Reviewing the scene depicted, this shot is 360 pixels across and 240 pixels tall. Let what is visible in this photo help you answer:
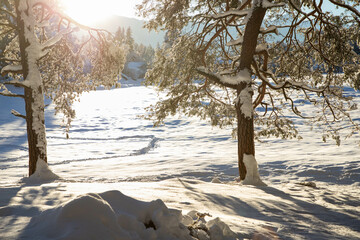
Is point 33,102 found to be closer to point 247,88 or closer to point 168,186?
point 168,186

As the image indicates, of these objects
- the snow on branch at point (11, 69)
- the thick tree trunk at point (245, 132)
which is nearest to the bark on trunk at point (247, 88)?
the thick tree trunk at point (245, 132)

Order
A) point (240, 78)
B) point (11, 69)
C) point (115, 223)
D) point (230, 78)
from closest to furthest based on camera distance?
1. point (115, 223)
2. point (240, 78)
3. point (230, 78)
4. point (11, 69)

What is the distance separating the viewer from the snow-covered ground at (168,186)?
9.12ft

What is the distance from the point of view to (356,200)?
714 cm

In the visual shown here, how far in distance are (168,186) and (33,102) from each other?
455cm

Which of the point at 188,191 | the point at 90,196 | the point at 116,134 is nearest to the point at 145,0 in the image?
the point at 188,191

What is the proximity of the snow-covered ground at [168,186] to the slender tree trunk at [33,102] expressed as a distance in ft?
2.63

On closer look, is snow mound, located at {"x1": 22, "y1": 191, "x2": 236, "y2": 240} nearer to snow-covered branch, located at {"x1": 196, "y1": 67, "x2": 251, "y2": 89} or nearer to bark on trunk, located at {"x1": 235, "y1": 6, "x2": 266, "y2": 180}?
bark on trunk, located at {"x1": 235, "y1": 6, "x2": 266, "y2": 180}

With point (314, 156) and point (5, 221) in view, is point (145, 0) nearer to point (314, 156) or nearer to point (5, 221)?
point (5, 221)

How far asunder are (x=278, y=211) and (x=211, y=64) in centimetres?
698

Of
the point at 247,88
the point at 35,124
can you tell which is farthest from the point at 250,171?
the point at 35,124

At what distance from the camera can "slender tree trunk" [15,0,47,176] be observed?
27.4 ft

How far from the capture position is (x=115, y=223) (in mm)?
2648

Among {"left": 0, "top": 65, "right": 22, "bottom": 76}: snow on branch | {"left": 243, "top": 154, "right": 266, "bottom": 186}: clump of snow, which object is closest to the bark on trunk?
{"left": 243, "top": 154, "right": 266, "bottom": 186}: clump of snow
